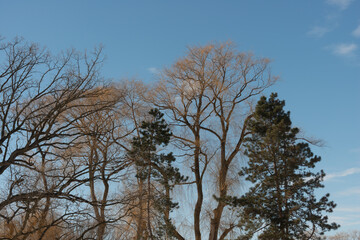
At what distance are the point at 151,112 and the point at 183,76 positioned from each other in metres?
3.56

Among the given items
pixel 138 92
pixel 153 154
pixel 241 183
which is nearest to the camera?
pixel 153 154

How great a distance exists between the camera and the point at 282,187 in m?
16.2

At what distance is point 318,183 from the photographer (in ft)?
52.6

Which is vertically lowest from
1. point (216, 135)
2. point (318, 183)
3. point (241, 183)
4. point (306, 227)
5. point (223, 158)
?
point (306, 227)

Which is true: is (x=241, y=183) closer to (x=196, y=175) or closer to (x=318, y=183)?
(x=196, y=175)

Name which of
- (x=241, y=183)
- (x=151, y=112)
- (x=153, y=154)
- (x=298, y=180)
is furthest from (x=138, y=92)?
(x=298, y=180)

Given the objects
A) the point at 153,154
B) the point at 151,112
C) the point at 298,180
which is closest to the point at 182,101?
the point at 151,112

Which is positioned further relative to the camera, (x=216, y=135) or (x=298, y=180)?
(x=216, y=135)

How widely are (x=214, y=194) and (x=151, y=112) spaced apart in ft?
16.4

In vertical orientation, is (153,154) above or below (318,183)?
above

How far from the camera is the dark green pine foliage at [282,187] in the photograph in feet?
50.5

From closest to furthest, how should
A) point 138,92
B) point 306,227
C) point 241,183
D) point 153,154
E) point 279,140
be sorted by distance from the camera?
point 306,227
point 279,140
point 153,154
point 241,183
point 138,92

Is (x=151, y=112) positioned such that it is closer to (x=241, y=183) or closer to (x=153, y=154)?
(x=153, y=154)

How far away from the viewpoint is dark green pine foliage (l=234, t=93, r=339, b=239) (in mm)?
15391
